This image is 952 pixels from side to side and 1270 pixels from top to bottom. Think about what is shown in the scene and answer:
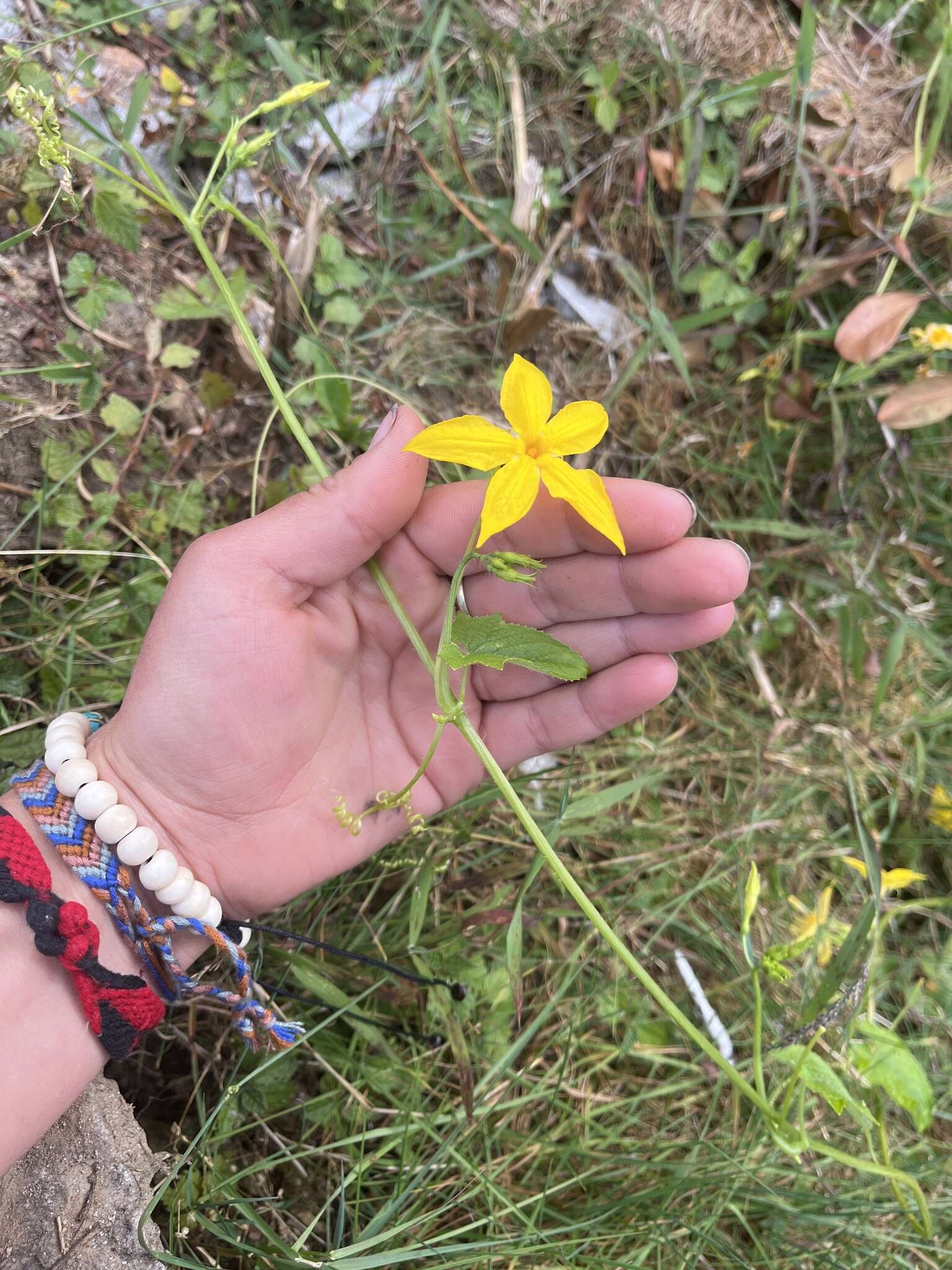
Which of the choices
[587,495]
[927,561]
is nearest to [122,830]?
[587,495]

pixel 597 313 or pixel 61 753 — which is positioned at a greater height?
pixel 61 753

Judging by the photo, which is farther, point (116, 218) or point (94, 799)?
point (116, 218)

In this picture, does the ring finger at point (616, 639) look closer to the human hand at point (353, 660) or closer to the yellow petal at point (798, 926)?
the human hand at point (353, 660)

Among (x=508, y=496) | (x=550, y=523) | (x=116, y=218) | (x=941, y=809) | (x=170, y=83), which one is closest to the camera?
(x=508, y=496)

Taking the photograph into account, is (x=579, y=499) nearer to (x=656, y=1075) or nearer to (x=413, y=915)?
(x=413, y=915)

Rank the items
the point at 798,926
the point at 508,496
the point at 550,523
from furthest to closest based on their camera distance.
Result: 1. the point at 798,926
2. the point at 550,523
3. the point at 508,496

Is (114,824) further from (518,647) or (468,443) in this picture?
(468,443)

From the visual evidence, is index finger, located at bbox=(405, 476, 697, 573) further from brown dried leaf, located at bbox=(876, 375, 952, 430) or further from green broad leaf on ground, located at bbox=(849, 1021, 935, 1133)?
brown dried leaf, located at bbox=(876, 375, 952, 430)
